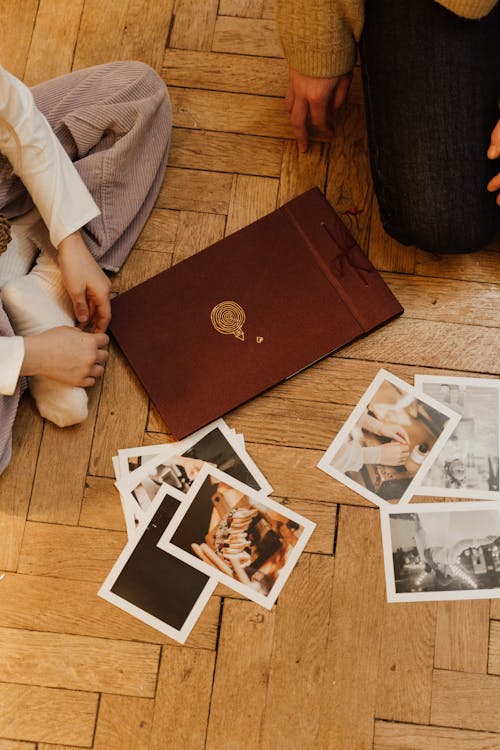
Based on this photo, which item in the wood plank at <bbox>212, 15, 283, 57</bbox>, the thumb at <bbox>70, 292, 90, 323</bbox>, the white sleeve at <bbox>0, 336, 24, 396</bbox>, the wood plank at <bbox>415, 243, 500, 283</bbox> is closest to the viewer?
the white sleeve at <bbox>0, 336, 24, 396</bbox>

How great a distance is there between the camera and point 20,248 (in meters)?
1.32

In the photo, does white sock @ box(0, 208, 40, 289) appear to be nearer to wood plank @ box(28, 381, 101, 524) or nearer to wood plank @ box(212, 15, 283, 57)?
wood plank @ box(28, 381, 101, 524)

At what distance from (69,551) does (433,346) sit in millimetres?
754

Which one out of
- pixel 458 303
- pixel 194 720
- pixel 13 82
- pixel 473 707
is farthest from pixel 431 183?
pixel 194 720

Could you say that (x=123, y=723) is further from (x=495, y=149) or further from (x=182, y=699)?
(x=495, y=149)

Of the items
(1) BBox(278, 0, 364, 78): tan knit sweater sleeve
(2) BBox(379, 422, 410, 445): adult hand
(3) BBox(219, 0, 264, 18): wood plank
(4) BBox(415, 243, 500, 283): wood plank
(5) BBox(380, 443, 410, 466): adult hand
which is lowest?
(5) BBox(380, 443, 410, 466): adult hand

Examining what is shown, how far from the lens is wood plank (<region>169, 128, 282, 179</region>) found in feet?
4.70

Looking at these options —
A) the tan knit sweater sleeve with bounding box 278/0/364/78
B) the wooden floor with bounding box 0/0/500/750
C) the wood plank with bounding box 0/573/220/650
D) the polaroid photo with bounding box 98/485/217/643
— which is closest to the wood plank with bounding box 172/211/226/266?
the wooden floor with bounding box 0/0/500/750

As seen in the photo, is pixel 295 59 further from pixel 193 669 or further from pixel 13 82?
pixel 193 669

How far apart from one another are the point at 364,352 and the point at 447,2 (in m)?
0.59

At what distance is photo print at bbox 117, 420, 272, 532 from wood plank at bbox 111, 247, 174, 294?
1.04ft

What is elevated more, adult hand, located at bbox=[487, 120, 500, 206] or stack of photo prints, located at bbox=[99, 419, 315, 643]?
adult hand, located at bbox=[487, 120, 500, 206]

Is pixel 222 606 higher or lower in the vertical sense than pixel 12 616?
higher

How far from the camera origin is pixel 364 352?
134 cm
